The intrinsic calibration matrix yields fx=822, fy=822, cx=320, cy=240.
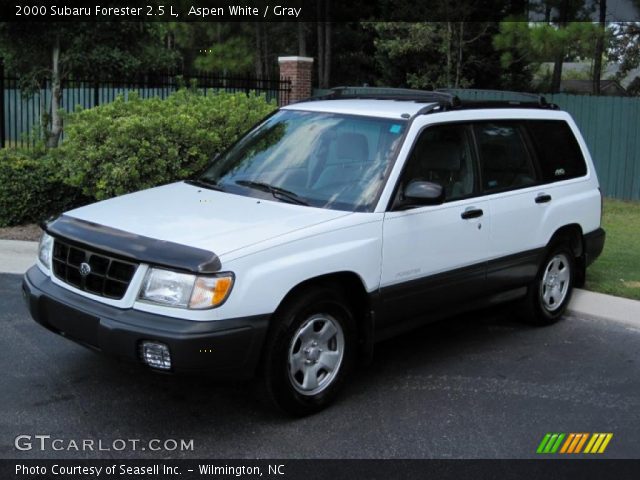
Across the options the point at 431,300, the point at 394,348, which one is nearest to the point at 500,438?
the point at 431,300

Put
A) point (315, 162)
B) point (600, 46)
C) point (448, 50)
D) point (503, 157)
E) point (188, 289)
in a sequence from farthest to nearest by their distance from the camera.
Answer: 1. point (448, 50)
2. point (600, 46)
3. point (503, 157)
4. point (315, 162)
5. point (188, 289)

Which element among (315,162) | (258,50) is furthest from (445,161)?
(258,50)

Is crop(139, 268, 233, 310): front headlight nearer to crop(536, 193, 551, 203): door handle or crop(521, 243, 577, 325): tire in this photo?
crop(536, 193, 551, 203): door handle

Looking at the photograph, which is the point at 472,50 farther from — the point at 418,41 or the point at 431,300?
the point at 431,300

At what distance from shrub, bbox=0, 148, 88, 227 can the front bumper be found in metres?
6.27

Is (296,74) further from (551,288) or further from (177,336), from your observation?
(177,336)

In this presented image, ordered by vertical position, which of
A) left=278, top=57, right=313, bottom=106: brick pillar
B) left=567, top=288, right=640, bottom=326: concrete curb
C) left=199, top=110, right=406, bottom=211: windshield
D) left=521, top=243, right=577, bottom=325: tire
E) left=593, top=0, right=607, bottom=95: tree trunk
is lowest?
left=567, top=288, right=640, bottom=326: concrete curb

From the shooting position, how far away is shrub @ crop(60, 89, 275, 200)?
953cm

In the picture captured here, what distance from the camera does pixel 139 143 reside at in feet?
31.4

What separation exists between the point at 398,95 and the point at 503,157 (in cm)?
93

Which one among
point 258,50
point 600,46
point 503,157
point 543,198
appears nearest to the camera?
point 503,157

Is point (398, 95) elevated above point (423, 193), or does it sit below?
above

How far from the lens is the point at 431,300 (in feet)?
18.1

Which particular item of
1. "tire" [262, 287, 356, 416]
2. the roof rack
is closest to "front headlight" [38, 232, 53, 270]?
"tire" [262, 287, 356, 416]
